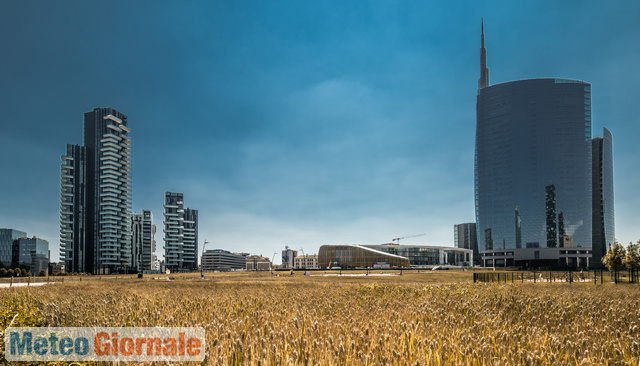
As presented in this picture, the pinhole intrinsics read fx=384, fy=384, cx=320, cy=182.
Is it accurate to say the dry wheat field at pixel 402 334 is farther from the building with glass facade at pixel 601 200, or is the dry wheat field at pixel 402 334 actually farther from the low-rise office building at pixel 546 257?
the building with glass facade at pixel 601 200

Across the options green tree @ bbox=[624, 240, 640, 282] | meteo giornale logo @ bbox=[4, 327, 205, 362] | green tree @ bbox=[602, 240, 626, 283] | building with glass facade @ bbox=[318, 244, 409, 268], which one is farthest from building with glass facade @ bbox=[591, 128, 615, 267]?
meteo giornale logo @ bbox=[4, 327, 205, 362]

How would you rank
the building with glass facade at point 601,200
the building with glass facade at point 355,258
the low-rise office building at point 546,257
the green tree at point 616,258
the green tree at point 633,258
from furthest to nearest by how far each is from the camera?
the building with glass facade at point 355,258 → the building with glass facade at point 601,200 → the low-rise office building at point 546,257 → the green tree at point 616,258 → the green tree at point 633,258

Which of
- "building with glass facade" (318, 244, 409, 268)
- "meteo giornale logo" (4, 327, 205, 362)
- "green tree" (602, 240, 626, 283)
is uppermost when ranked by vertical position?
"meteo giornale logo" (4, 327, 205, 362)

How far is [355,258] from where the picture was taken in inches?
7564

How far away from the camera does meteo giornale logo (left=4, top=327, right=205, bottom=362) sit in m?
5.23

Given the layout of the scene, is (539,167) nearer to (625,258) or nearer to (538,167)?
(538,167)

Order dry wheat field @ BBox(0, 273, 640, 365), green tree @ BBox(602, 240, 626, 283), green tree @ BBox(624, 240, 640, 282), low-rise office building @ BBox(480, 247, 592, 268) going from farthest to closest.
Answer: low-rise office building @ BBox(480, 247, 592, 268)
green tree @ BBox(602, 240, 626, 283)
green tree @ BBox(624, 240, 640, 282)
dry wheat field @ BBox(0, 273, 640, 365)

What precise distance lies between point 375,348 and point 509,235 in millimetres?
207971

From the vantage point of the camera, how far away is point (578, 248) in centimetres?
17712

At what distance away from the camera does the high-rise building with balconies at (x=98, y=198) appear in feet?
586

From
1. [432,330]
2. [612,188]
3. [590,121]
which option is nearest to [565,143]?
[590,121]

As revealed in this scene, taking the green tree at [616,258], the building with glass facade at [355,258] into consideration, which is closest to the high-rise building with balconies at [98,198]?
the building with glass facade at [355,258]

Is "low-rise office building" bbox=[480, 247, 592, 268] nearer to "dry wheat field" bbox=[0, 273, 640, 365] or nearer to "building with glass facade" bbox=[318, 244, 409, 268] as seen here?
"building with glass facade" bbox=[318, 244, 409, 268]

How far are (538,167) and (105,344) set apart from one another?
212 meters
